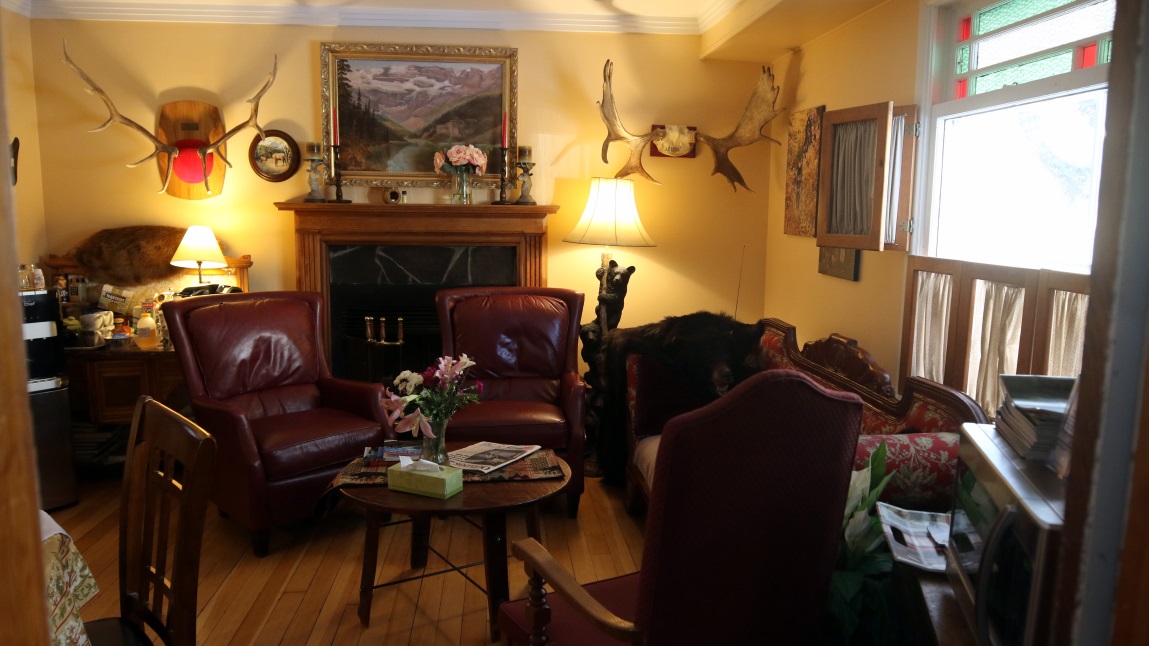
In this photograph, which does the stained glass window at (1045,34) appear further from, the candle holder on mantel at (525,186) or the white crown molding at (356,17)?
the candle holder on mantel at (525,186)

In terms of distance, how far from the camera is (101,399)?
432 cm

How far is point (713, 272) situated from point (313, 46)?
2.84 metres

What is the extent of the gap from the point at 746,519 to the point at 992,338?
1.68 metres

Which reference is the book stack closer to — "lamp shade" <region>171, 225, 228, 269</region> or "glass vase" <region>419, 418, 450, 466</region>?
"glass vase" <region>419, 418, 450, 466</region>

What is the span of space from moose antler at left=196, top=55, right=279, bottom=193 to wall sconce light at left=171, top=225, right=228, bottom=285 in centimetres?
39

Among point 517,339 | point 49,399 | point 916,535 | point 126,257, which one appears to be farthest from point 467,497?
point 126,257

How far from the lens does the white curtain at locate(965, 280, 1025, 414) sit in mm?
2674

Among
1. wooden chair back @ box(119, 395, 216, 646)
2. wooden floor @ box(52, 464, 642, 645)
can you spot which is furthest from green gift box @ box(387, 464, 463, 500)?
wooden chair back @ box(119, 395, 216, 646)

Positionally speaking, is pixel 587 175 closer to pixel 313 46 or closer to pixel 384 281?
pixel 384 281

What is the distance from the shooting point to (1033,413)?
4.17 feet

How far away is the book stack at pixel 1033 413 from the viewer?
125cm

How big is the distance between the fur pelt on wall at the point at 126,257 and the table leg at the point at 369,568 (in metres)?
2.74

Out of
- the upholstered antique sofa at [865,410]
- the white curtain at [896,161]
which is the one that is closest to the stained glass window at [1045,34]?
the white curtain at [896,161]

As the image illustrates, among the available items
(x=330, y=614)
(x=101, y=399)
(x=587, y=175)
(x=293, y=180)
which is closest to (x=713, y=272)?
(x=587, y=175)
